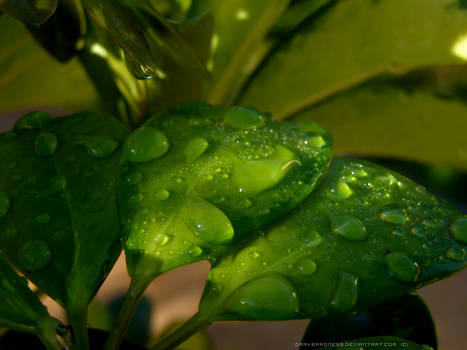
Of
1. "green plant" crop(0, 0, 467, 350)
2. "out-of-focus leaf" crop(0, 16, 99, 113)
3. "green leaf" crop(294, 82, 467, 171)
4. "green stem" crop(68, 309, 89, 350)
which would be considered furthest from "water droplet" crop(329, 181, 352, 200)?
→ "out-of-focus leaf" crop(0, 16, 99, 113)

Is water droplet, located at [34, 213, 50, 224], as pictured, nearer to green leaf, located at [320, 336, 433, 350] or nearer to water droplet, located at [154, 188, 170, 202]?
water droplet, located at [154, 188, 170, 202]

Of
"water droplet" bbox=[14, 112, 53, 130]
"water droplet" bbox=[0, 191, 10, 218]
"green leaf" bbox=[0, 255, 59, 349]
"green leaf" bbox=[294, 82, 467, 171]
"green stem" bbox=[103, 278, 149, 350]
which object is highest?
"water droplet" bbox=[14, 112, 53, 130]

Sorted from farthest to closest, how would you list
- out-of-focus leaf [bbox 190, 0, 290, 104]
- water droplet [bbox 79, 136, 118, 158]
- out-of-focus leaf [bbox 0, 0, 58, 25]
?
1. out-of-focus leaf [bbox 190, 0, 290, 104]
2. water droplet [bbox 79, 136, 118, 158]
3. out-of-focus leaf [bbox 0, 0, 58, 25]

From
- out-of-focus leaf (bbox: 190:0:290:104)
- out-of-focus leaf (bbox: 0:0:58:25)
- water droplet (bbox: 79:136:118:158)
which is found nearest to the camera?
out-of-focus leaf (bbox: 0:0:58:25)

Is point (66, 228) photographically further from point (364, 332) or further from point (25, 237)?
point (364, 332)

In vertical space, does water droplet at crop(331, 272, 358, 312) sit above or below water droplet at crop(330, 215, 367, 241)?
below

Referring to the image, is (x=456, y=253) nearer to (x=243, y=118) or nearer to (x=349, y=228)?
(x=349, y=228)

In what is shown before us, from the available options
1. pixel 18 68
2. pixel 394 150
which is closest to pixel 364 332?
pixel 394 150
